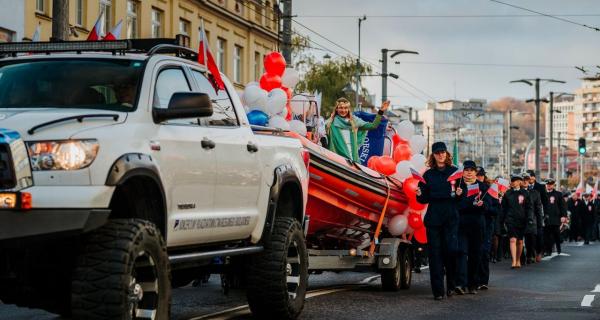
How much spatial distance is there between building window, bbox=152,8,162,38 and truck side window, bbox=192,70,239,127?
28.4m

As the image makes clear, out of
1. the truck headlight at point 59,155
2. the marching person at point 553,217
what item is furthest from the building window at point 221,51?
the truck headlight at point 59,155

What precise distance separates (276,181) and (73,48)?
2.28 metres

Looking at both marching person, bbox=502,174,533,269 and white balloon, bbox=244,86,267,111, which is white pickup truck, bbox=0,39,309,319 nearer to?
white balloon, bbox=244,86,267,111

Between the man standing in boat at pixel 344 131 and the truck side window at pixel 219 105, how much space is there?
19.6 ft

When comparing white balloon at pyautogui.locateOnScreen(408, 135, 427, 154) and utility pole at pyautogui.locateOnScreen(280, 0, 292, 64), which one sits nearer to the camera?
white balloon at pyautogui.locateOnScreen(408, 135, 427, 154)

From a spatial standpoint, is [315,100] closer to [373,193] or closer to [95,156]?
[373,193]

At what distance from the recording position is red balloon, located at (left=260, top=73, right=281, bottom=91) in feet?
51.6

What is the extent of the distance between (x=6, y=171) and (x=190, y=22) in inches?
1382

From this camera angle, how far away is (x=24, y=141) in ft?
24.3

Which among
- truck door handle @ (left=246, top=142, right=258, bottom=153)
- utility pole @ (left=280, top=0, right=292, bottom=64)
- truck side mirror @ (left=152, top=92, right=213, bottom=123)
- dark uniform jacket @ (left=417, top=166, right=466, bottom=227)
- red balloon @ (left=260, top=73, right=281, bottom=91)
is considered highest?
utility pole @ (left=280, top=0, right=292, bottom=64)

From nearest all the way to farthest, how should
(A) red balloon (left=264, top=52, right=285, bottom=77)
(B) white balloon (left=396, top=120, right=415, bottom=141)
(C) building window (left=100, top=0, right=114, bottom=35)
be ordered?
(A) red balloon (left=264, top=52, right=285, bottom=77), (B) white balloon (left=396, top=120, right=415, bottom=141), (C) building window (left=100, top=0, right=114, bottom=35)

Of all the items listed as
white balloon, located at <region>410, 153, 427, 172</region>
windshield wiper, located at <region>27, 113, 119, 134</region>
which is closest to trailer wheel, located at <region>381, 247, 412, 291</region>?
white balloon, located at <region>410, 153, 427, 172</region>

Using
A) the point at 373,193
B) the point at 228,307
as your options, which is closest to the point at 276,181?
the point at 228,307

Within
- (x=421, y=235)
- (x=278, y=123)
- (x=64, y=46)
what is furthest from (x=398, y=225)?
(x=64, y=46)
